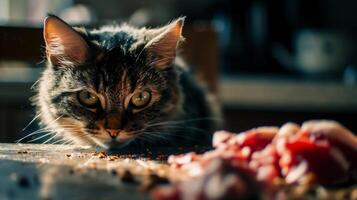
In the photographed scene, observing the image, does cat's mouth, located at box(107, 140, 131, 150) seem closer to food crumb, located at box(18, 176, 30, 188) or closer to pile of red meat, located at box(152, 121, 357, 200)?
pile of red meat, located at box(152, 121, 357, 200)

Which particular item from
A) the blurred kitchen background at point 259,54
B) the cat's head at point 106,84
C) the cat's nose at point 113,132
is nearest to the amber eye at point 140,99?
the cat's head at point 106,84

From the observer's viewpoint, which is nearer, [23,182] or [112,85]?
[23,182]

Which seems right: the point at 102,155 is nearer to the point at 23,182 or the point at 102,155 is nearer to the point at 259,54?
the point at 23,182

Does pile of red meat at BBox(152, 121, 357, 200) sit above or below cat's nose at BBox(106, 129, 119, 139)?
above

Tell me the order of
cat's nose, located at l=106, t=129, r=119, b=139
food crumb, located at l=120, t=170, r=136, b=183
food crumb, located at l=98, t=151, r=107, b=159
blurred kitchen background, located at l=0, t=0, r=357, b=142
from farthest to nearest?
1. blurred kitchen background, located at l=0, t=0, r=357, b=142
2. cat's nose, located at l=106, t=129, r=119, b=139
3. food crumb, located at l=98, t=151, r=107, b=159
4. food crumb, located at l=120, t=170, r=136, b=183

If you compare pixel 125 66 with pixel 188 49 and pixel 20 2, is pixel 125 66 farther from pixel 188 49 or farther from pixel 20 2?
pixel 20 2

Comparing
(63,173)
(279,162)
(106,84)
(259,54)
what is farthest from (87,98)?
(259,54)

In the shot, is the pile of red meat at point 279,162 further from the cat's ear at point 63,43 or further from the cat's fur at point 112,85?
the cat's ear at point 63,43

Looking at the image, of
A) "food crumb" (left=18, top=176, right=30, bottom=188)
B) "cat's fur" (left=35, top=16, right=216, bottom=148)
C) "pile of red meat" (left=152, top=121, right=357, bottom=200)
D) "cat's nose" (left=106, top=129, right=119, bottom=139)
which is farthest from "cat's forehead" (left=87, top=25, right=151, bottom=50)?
"food crumb" (left=18, top=176, right=30, bottom=188)
